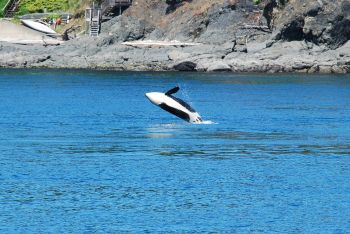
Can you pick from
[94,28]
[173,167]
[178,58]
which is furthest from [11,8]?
[173,167]

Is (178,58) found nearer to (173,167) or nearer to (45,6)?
(45,6)

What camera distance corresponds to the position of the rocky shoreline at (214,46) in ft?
323

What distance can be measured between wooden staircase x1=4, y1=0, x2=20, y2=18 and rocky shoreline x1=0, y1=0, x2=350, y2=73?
1143cm

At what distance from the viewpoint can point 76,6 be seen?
121750mm

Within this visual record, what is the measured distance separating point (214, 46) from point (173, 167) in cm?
6805

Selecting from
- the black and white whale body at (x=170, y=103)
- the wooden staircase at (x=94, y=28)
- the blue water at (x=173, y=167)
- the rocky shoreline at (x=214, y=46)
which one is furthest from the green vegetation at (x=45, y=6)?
the black and white whale body at (x=170, y=103)

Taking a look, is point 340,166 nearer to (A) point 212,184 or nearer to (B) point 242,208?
(A) point 212,184

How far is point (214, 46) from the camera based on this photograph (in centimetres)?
10262

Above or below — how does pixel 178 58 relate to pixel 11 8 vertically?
above

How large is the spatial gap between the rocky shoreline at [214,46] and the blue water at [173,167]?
33656mm

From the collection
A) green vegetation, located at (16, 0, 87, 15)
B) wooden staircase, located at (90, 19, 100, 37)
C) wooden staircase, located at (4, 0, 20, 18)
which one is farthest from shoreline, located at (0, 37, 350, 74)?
green vegetation, located at (16, 0, 87, 15)

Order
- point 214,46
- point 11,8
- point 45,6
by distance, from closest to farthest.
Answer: point 214,46, point 11,8, point 45,6

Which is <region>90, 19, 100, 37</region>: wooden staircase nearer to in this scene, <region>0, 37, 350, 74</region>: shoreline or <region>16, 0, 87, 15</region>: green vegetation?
<region>0, 37, 350, 74</region>: shoreline

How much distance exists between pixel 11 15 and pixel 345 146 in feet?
283
